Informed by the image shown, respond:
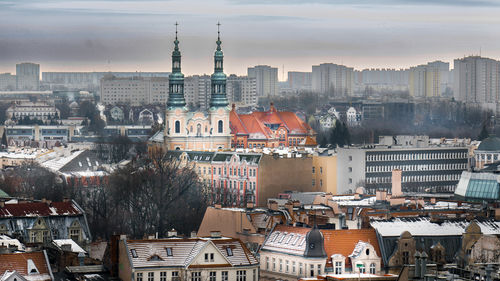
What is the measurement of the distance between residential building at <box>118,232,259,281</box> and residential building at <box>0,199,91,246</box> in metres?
13.9

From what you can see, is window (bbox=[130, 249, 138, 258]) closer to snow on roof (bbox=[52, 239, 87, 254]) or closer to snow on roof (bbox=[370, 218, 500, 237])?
snow on roof (bbox=[52, 239, 87, 254])

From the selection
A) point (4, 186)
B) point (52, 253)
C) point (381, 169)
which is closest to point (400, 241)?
point (52, 253)

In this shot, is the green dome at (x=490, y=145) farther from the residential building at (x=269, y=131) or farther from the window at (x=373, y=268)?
the window at (x=373, y=268)

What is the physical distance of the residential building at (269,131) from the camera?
5817 inches

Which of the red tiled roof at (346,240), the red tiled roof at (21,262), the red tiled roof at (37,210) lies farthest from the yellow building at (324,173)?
the red tiled roof at (21,262)

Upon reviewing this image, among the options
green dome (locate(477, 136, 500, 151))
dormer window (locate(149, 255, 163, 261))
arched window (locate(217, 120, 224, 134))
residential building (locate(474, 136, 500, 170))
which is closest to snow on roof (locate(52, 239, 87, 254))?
dormer window (locate(149, 255, 163, 261))

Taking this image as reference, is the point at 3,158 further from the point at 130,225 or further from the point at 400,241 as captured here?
the point at 400,241

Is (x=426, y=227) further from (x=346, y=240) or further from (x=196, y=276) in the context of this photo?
(x=196, y=276)

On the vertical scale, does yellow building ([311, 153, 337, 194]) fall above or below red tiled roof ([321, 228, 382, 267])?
above

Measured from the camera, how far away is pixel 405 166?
124 m

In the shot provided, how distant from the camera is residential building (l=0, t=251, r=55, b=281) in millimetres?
57000

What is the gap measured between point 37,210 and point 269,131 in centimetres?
7306

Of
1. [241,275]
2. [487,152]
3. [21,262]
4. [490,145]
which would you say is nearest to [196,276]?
[241,275]

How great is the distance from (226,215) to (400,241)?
13.3 m
